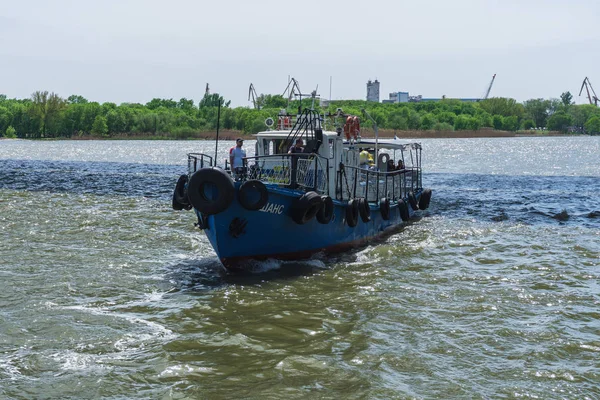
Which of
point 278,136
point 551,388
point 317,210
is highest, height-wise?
point 278,136

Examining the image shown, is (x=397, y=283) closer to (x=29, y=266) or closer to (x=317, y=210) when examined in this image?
(x=317, y=210)

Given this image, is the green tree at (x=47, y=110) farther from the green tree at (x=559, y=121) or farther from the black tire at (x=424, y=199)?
the black tire at (x=424, y=199)

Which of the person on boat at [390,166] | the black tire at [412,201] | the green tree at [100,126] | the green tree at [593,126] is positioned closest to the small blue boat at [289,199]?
the person on boat at [390,166]

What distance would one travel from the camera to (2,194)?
3306 cm

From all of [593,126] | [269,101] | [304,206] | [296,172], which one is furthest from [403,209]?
[593,126]

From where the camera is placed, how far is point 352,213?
17781 millimetres

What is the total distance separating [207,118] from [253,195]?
483 ft

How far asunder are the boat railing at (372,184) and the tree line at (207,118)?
108 m

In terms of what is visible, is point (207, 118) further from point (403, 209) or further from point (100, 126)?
point (403, 209)

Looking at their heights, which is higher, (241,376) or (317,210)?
(317,210)

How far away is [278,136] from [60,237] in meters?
7.11

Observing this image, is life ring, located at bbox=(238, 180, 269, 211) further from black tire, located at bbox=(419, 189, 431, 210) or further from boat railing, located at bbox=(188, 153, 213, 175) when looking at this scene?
→ black tire, located at bbox=(419, 189, 431, 210)

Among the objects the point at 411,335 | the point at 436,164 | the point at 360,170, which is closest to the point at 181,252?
the point at 360,170

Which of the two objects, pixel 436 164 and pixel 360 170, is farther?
pixel 436 164
